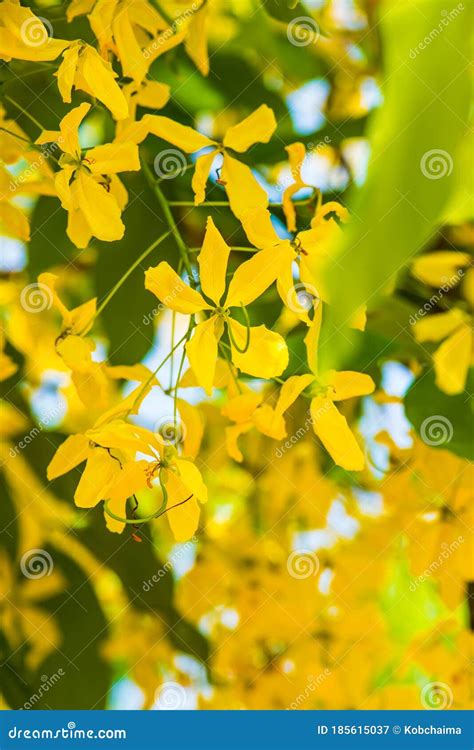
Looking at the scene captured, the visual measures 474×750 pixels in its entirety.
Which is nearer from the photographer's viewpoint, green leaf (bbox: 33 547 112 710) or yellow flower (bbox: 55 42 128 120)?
yellow flower (bbox: 55 42 128 120)

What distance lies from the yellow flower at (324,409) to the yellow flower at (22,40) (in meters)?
0.24

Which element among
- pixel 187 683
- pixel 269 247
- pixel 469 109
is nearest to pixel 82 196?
pixel 269 247

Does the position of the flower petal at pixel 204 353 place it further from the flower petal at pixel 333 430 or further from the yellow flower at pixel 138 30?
the yellow flower at pixel 138 30

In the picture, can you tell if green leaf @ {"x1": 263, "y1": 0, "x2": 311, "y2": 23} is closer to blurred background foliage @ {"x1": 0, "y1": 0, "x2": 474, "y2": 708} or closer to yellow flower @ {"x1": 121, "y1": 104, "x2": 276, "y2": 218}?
blurred background foliage @ {"x1": 0, "y1": 0, "x2": 474, "y2": 708}

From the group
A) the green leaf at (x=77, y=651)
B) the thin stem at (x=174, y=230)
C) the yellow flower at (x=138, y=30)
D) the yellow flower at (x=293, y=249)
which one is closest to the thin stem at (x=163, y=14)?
the yellow flower at (x=138, y=30)

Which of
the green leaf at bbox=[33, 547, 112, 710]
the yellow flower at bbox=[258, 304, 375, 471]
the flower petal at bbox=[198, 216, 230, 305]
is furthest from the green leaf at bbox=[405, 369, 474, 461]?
the green leaf at bbox=[33, 547, 112, 710]

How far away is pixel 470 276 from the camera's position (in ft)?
3.16

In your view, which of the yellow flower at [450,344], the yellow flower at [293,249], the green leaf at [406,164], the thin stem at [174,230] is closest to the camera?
the green leaf at [406,164]

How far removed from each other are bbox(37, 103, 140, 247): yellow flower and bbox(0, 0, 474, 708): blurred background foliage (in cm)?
14

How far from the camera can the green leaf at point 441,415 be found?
0.70m

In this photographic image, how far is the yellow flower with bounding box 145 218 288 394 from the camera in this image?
511mm

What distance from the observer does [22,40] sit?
0.58 meters

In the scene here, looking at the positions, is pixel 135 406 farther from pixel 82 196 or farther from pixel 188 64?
pixel 188 64

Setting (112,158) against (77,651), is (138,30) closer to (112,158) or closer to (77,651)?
(112,158)
